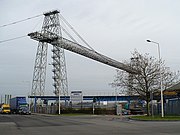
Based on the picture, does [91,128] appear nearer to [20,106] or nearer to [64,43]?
[64,43]

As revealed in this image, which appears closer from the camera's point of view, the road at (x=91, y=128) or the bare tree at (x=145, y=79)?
the road at (x=91, y=128)

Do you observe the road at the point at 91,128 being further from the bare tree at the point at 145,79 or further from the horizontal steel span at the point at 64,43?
the horizontal steel span at the point at 64,43

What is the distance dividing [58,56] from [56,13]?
10191mm

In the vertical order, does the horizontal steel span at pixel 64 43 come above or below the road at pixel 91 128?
above

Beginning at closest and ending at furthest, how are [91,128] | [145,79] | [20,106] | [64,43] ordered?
[91,128]
[145,79]
[64,43]
[20,106]

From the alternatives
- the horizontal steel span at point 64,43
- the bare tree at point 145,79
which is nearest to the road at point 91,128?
the bare tree at point 145,79

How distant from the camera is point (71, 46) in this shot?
67312 mm

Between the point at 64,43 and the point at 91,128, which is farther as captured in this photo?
the point at 64,43

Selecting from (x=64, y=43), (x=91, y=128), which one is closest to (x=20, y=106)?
(x=64, y=43)

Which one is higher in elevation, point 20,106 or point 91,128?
point 20,106

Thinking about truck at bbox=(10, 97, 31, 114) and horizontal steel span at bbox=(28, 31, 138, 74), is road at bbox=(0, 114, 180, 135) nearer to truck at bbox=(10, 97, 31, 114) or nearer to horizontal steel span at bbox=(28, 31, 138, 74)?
horizontal steel span at bbox=(28, 31, 138, 74)

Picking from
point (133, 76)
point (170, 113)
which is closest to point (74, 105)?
point (170, 113)

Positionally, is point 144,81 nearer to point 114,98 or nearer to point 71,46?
point 71,46

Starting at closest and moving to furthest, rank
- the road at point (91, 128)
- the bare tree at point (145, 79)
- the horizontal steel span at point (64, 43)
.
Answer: the road at point (91, 128) < the bare tree at point (145, 79) < the horizontal steel span at point (64, 43)
